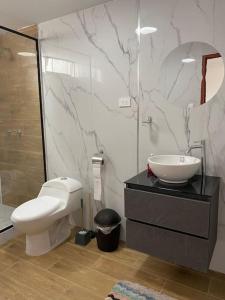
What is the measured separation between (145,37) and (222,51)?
624mm

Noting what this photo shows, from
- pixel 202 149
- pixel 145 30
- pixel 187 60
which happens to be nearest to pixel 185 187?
pixel 202 149

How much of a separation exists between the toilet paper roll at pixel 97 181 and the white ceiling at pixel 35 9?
4.92ft

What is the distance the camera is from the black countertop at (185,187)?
1.47 m

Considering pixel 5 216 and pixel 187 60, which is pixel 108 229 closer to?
pixel 5 216

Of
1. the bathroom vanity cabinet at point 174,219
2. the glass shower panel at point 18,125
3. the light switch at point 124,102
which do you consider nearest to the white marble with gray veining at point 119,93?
the light switch at point 124,102

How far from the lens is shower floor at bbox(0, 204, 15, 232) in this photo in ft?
8.18

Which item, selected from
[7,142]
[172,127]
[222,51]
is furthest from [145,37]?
[7,142]

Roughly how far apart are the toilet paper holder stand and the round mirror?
84 cm

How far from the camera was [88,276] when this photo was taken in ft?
A: 6.13

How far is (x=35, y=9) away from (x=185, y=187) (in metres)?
2.11

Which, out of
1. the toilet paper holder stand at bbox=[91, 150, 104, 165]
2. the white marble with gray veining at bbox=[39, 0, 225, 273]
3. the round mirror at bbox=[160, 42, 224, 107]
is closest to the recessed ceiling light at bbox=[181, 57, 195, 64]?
the round mirror at bbox=[160, 42, 224, 107]

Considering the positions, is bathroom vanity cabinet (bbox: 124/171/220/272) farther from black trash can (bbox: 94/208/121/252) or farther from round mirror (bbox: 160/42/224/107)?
round mirror (bbox: 160/42/224/107)

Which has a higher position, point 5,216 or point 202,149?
point 202,149

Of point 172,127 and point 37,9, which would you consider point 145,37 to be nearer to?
point 172,127
